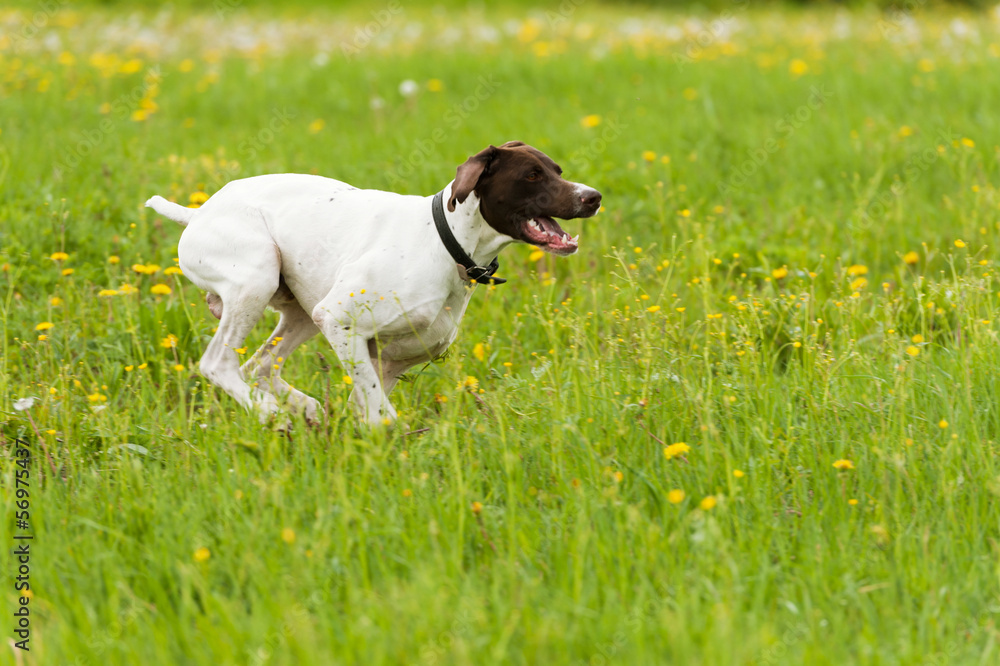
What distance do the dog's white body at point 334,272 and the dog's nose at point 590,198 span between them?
0.32 meters

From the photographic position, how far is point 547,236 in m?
3.58

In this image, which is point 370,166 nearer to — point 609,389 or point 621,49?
point 609,389

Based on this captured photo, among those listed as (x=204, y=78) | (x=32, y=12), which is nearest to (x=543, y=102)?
(x=204, y=78)

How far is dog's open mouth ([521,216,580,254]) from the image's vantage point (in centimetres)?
354

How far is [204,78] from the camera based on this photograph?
964cm

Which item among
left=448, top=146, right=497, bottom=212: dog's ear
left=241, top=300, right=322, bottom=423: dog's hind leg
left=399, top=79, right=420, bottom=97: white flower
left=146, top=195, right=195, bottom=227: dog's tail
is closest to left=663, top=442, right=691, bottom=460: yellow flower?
left=448, top=146, right=497, bottom=212: dog's ear

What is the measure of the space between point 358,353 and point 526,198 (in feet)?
2.84

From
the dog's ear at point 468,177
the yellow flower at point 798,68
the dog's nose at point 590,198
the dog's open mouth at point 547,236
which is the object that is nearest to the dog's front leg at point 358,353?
the dog's ear at point 468,177

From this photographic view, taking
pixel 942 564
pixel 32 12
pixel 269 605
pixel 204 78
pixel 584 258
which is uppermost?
pixel 942 564

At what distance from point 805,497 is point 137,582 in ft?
6.82

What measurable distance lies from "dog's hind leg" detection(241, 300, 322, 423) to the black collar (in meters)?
0.78

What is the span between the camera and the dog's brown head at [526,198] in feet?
11.6

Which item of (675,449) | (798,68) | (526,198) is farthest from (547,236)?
(798,68)

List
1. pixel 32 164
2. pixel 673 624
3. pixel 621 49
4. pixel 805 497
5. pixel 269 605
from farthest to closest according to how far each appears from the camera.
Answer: pixel 621 49 < pixel 32 164 < pixel 805 497 < pixel 269 605 < pixel 673 624
